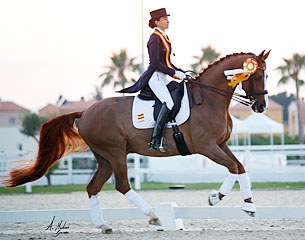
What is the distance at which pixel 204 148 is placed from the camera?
9906 millimetres

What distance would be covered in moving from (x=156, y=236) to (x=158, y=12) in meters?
2.99

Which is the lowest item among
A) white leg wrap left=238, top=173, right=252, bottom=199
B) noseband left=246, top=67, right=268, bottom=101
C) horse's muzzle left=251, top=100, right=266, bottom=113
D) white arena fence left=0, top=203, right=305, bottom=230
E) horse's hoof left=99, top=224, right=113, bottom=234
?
horse's hoof left=99, top=224, right=113, bottom=234

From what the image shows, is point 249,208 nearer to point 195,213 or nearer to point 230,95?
point 195,213

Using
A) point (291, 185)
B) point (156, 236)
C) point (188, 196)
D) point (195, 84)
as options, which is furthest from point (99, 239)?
point (291, 185)

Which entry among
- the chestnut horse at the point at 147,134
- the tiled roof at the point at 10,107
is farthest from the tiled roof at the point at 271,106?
the chestnut horse at the point at 147,134

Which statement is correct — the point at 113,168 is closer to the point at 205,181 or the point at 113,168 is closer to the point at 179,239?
the point at 179,239

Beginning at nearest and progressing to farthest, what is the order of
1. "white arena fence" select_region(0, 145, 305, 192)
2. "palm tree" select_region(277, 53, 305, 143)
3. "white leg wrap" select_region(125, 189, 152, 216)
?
"white leg wrap" select_region(125, 189, 152, 216)
"white arena fence" select_region(0, 145, 305, 192)
"palm tree" select_region(277, 53, 305, 143)

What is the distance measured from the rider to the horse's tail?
4.03ft

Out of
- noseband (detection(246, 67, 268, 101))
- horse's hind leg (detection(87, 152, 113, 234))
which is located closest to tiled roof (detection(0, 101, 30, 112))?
horse's hind leg (detection(87, 152, 113, 234))

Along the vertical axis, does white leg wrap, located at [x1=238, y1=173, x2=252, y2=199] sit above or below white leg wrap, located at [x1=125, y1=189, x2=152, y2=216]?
above

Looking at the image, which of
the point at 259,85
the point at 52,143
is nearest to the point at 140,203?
the point at 52,143

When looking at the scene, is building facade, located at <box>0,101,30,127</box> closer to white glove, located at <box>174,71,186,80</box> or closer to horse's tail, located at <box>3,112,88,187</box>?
horse's tail, located at <box>3,112,88,187</box>

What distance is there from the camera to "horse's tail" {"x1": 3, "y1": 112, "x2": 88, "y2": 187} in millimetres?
10984

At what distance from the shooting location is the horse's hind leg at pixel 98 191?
10250 millimetres
